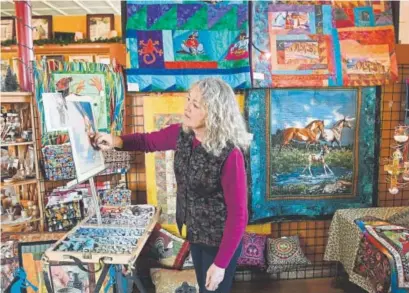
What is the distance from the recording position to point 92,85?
2.35 m

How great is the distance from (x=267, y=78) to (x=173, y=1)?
827 mm

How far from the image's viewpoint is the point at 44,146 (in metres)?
2.25

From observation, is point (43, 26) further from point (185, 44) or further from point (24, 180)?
point (24, 180)

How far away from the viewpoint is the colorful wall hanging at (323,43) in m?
2.54

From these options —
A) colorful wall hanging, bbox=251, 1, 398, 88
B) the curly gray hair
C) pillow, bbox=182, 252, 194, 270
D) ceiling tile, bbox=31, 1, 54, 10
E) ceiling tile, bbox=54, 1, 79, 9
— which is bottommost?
pillow, bbox=182, 252, 194, 270

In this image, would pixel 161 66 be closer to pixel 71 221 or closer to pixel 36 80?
pixel 36 80

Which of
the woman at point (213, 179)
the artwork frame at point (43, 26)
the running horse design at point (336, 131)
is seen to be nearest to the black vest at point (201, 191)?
the woman at point (213, 179)

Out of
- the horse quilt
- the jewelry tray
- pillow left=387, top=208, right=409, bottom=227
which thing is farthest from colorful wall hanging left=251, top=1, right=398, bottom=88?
the jewelry tray

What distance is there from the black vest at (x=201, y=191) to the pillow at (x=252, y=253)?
1043 mm

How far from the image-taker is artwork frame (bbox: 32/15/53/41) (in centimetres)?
437

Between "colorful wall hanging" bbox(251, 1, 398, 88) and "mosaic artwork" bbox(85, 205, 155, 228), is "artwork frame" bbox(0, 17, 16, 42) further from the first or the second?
"colorful wall hanging" bbox(251, 1, 398, 88)


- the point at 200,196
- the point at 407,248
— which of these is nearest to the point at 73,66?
the point at 200,196

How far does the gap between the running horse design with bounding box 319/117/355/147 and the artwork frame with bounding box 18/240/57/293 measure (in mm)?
1976

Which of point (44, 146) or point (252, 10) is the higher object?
point (252, 10)
